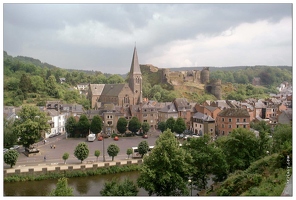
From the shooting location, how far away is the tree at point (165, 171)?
418 inches

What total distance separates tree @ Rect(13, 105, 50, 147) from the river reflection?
3877 mm

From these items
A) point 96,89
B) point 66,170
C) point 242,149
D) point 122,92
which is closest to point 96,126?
point 66,170

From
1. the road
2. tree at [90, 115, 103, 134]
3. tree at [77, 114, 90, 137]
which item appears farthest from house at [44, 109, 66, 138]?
tree at [90, 115, 103, 134]

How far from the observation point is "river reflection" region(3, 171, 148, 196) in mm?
12765

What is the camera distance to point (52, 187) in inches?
534

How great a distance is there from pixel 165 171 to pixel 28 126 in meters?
9.72

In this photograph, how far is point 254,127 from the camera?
74.1ft

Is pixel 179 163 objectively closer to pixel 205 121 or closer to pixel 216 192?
pixel 216 192

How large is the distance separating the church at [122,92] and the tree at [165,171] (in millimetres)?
24246

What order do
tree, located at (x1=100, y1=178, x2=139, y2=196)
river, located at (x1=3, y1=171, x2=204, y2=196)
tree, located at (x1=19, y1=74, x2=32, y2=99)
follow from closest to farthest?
1. tree, located at (x1=100, y1=178, x2=139, y2=196)
2. river, located at (x1=3, y1=171, x2=204, y2=196)
3. tree, located at (x1=19, y1=74, x2=32, y2=99)

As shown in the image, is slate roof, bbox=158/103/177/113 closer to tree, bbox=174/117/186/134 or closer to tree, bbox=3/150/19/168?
tree, bbox=174/117/186/134

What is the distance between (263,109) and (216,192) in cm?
1937

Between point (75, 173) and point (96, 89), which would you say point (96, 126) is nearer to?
point (75, 173)

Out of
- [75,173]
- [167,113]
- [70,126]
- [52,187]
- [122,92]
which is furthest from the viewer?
[122,92]
